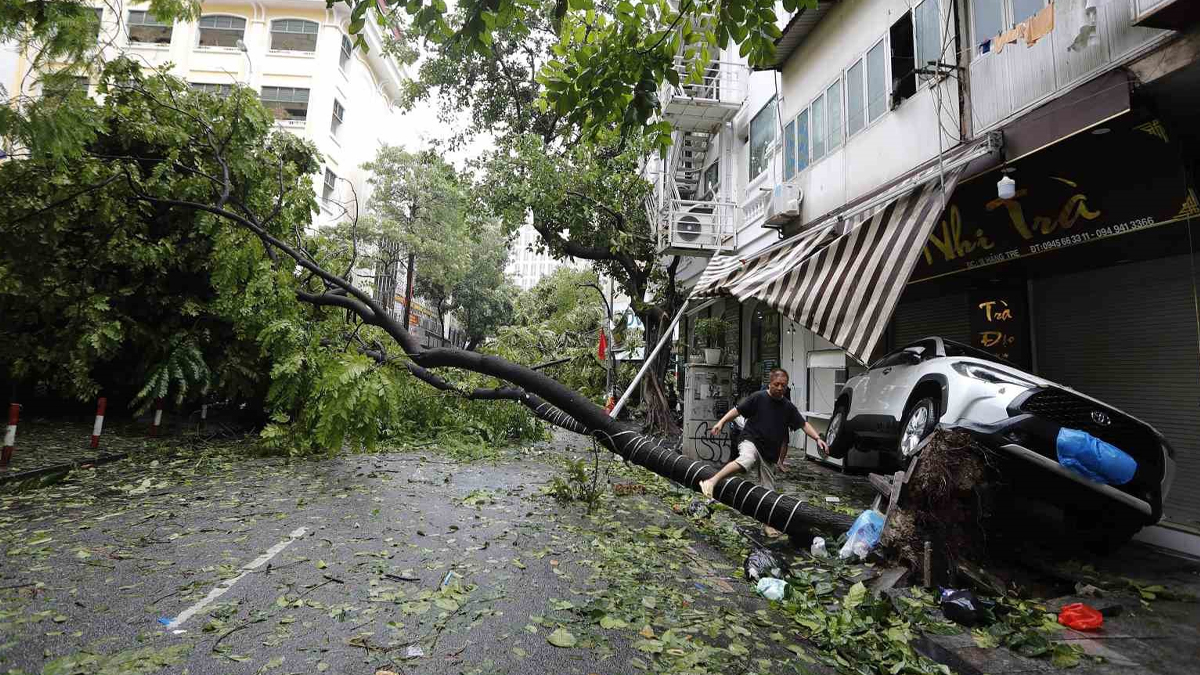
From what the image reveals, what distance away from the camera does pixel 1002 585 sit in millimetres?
4422

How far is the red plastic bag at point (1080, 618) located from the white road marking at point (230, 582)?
5.53 m

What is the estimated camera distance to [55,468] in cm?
732

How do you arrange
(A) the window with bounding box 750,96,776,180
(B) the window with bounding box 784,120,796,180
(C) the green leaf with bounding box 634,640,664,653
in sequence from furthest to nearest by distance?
(A) the window with bounding box 750,96,776,180 < (B) the window with bounding box 784,120,796,180 < (C) the green leaf with bounding box 634,640,664,653

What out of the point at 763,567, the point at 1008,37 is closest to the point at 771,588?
the point at 763,567

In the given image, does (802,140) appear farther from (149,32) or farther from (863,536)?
(149,32)

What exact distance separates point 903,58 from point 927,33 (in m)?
0.69

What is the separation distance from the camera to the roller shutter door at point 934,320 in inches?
336

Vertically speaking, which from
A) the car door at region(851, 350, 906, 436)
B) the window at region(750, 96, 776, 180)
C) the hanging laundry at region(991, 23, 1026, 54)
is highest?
the window at region(750, 96, 776, 180)

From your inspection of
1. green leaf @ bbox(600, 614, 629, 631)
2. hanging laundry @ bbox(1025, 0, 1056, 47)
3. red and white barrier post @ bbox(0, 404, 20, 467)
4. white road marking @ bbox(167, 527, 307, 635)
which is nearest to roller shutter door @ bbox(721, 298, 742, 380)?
hanging laundry @ bbox(1025, 0, 1056, 47)

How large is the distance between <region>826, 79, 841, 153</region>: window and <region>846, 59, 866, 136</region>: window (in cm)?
28

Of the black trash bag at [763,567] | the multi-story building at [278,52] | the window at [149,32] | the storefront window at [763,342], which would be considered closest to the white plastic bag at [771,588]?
the black trash bag at [763,567]

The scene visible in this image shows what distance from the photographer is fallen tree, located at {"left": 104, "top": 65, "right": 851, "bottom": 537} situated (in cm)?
568

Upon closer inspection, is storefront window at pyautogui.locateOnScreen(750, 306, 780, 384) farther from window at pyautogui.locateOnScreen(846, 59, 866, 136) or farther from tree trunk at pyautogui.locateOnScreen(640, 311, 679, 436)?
window at pyautogui.locateOnScreen(846, 59, 866, 136)

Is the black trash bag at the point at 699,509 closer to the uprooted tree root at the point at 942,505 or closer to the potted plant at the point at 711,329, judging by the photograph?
the uprooted tree root at the point at 942,505
